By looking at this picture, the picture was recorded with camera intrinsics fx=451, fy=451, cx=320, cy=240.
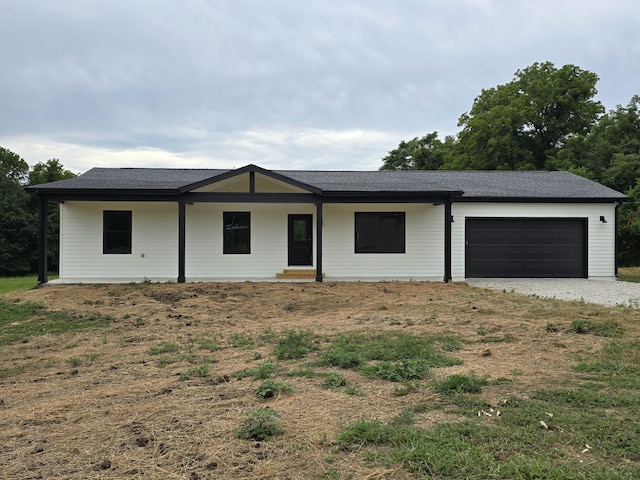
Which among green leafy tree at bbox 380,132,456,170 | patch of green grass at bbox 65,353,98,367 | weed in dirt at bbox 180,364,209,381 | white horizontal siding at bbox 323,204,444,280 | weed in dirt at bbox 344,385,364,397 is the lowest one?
patch of green grass at bbox 65,353,98,367

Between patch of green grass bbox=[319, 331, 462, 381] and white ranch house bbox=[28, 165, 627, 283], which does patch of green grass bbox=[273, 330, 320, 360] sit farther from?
white ranch house bbox=[28, 165, 627, 283]

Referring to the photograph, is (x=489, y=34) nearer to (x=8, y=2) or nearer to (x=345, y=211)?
(x=345, y=211)

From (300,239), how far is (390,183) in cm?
363

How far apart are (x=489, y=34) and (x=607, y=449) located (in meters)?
20.5

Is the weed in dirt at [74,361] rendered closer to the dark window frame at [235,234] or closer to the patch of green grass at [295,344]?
the patch of green grass at [295,344]

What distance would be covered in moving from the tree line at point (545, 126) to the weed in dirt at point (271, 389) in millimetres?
30372

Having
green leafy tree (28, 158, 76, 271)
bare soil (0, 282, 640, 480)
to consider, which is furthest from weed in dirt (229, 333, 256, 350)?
green leafy tree (28, 158, 76, 271)

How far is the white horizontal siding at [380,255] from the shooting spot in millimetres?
15102

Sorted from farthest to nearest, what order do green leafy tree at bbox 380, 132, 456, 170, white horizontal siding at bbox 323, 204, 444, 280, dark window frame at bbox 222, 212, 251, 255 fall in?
green leafy tree at bbox 380, 132, 456, 170 < white horizontal siding at bbox 323, 204, 444, 280 < dark window frame at bbox 222, 212, 251, 255

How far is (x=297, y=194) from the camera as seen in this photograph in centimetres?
1378

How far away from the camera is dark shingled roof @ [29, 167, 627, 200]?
13766 mm

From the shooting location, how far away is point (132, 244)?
48.0 feet

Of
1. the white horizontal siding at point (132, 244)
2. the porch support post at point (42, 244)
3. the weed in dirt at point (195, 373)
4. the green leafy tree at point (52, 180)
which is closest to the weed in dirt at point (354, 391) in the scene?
the weed in dirt at point (195, 373)

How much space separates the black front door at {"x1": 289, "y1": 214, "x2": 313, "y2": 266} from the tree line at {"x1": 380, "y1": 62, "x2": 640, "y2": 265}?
21.1 m
